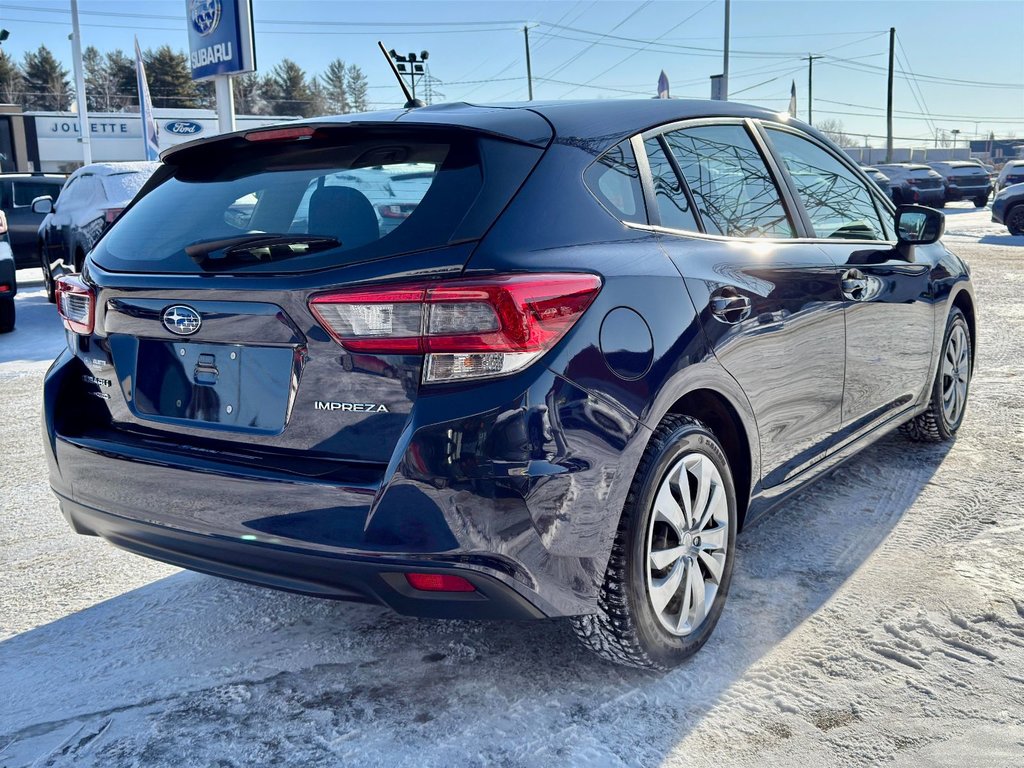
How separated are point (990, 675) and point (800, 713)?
2.02 feet

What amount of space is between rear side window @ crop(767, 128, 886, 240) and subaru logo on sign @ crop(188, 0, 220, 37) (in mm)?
16330

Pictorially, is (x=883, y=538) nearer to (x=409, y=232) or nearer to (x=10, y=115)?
(x=409, y=232)

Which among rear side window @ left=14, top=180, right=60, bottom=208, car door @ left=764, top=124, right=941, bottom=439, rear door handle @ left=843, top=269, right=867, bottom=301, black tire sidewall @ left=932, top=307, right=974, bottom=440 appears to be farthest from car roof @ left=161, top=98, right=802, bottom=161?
rear side window @ left=14, top=180, right=60, bottom=208

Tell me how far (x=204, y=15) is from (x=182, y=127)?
3725 cm

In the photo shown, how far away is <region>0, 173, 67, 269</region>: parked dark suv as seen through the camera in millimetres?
14102

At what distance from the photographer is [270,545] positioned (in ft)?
7.97

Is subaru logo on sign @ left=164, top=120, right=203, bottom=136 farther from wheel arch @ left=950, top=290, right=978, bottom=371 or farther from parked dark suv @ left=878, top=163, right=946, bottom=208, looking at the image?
wheel arch @ left=950, top=290, right=978, bottom=371

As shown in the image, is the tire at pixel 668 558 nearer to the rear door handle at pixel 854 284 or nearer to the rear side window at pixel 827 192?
the rear door handle at pixel 854 284

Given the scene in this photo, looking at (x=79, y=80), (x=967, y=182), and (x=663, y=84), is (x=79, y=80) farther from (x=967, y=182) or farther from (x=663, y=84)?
(x=967, y=182)

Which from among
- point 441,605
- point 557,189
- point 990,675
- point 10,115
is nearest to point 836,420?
point 990,675

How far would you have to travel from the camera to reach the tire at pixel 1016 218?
20.5m

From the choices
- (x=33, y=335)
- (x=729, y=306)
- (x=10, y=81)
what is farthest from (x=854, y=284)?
(x=10, y=81)

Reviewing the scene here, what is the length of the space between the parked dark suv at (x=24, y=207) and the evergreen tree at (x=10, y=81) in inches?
3255

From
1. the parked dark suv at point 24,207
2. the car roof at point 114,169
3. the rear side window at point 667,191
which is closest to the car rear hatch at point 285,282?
the rear side window at point 667,191
